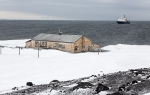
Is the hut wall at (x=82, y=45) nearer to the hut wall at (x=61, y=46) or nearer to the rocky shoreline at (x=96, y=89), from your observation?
the hut wall at (x=61, y=46)

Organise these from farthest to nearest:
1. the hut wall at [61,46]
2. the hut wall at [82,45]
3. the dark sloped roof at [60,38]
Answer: the dark sloped roof at [60,38] → the hut wall at [82,45] → the hut wall at [61,46]

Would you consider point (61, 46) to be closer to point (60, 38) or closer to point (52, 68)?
point (60, 38)

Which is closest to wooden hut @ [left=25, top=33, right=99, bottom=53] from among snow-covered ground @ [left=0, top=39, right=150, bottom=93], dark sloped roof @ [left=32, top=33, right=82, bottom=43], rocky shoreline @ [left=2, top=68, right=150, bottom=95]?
dark sloped roof @ [left=32, top=33, right=82, bottom=43]

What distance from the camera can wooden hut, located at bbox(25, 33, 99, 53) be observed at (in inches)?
1898

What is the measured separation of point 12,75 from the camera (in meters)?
28.6

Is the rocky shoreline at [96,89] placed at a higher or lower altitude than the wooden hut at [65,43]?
lower

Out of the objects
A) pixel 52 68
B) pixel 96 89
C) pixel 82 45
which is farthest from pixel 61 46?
pixel 96 89

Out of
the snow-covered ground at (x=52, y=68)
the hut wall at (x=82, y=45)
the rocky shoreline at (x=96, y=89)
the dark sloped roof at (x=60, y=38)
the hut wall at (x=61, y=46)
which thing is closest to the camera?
the rocky shoreline at (x=96, y=89)

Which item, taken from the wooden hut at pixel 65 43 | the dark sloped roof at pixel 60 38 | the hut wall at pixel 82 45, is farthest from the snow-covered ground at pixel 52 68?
the dark sloped roof at pixel 60 38

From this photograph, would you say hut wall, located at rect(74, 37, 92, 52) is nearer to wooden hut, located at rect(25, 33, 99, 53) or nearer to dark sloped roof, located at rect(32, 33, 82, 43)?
wooden hut, located at rect(25, 33, 99, 53)

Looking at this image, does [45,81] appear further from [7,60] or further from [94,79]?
[7,60]

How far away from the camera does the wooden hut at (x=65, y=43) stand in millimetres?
48219

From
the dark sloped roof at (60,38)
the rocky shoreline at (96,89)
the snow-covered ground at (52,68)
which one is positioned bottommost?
the rocky shoreline at (96,89)

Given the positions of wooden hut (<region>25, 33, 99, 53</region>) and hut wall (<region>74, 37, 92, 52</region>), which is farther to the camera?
hut wall (<region>74, 37, 92, 52</region>)
